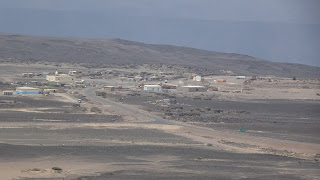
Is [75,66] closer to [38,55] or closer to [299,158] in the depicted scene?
[38,55]

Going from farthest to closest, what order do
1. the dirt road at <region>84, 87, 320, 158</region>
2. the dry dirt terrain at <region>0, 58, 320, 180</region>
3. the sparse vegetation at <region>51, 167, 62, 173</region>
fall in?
the dirt road at <region>84, 87, 320, 158</region> < the dry dirt terrain at <region>0, 58, 320, 180</region> < the sparse vegetation at <region>51, 167, 62, 173</region>

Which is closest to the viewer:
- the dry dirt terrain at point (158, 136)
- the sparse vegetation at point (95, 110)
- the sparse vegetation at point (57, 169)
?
the sparse vegetation at point (57, 169)

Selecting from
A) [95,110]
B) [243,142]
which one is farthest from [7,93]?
[243,142]

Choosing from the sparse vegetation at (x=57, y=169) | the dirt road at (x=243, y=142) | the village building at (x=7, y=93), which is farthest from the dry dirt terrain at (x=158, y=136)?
the village building at (x=7, y=93)

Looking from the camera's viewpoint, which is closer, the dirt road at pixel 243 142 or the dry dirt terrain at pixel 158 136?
the dry dirt terrain at pixel 158 136

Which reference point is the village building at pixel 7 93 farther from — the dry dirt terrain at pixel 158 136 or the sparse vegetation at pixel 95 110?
the sparse vegetation at pixel 95 110

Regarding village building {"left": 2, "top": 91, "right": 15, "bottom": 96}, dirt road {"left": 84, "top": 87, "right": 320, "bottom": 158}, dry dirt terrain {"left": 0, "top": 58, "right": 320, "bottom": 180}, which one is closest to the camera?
dry dirt terrain {"left": 0, "top": 58, "right": 320, "bottom": 180}

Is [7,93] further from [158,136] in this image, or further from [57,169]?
[57,169]

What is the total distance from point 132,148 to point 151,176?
9652 mm

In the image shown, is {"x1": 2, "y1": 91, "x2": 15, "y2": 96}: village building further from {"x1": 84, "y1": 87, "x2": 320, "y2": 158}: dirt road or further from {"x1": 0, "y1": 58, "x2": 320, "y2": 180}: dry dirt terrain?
{"x1": 84, "y1": 87, "x2": 320, "y2": 158}: dirt road

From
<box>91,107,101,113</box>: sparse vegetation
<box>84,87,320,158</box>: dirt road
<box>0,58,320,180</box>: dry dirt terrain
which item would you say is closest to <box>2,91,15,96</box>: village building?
<box>0,58,320,180</box>: dry dirt terrain

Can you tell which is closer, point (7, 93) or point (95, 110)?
point (95, 110)

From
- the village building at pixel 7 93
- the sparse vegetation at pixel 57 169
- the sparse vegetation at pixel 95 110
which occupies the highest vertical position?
the village building at pixel 7 93

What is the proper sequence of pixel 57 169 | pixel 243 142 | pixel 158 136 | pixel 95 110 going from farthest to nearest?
pixel 95 110 → pixel 158 136 → pixel 243 142 → pixel 57 169
